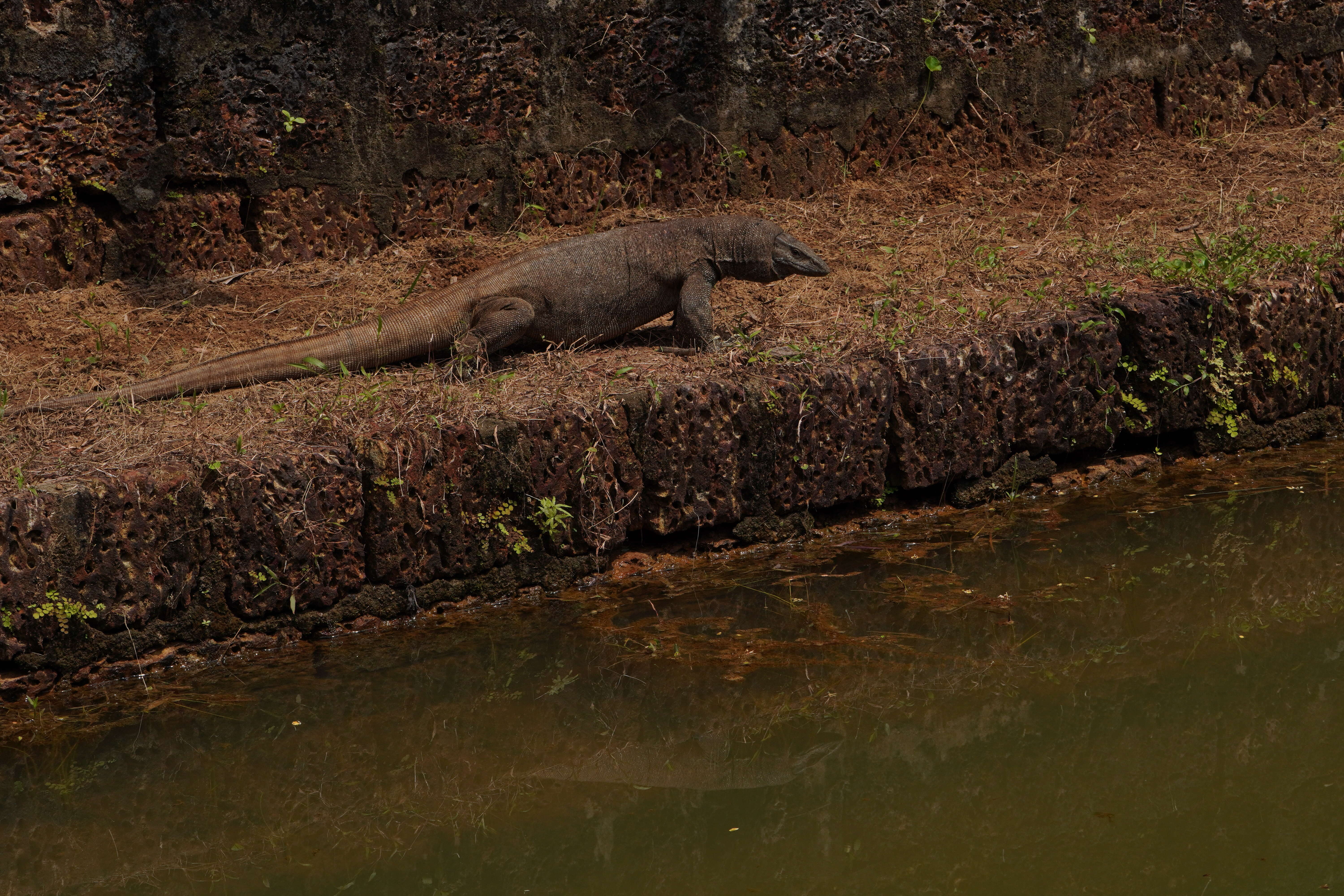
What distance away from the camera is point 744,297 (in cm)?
761

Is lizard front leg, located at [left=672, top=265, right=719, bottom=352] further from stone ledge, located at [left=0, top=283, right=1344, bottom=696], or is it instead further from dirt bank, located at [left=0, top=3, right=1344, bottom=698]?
stone ledge, located at [left=0, top=283, right=1344, bottom=696]

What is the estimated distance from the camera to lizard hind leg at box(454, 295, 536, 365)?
6.46 metres

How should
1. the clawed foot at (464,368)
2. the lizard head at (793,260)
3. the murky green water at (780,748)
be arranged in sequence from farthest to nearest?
the lizard head at (793,260) < the clawed foot at (464,368) < the murky green water at (780,748)

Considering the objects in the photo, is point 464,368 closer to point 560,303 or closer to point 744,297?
point 560,303

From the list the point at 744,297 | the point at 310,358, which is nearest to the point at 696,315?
the point at 744,297

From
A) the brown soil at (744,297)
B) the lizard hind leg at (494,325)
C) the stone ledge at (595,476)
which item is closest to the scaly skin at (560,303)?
the lizard hind leg at (494,325)

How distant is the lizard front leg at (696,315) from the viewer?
6.80 meters

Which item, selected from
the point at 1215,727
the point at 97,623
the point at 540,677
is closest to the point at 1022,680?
the point at 1215,727

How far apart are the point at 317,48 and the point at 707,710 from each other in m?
4.28

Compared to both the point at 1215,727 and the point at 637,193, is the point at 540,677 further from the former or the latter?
the point at 637,193

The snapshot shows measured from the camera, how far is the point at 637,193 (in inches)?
323

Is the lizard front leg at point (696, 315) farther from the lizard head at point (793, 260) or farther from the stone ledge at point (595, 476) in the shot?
the stone ledge at point (595, 476)

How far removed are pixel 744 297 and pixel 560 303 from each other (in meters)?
1.32

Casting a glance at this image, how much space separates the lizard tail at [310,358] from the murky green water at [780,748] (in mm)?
1361
